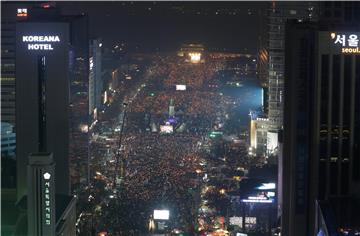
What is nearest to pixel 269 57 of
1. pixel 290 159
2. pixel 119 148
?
pixel 119 148

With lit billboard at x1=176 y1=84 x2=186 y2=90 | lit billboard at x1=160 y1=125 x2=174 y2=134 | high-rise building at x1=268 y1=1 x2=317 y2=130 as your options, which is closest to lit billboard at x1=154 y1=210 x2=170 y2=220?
high-rise building at x1=268 y1=1 x2=317 y2=130

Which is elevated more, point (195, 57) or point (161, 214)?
point (195, 57)

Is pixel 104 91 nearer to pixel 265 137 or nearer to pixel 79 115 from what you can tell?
pixel 265 137

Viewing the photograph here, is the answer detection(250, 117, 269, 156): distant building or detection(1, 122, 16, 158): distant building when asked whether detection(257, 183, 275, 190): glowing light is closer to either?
detection(1, 122, 16, 158): distant building

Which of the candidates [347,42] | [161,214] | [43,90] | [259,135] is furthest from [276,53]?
[347,42]

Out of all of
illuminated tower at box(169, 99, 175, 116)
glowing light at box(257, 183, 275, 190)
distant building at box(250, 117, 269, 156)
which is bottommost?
glowing light at box(257, 183, 275, 190)

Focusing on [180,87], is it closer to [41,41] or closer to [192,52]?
[192,52]
